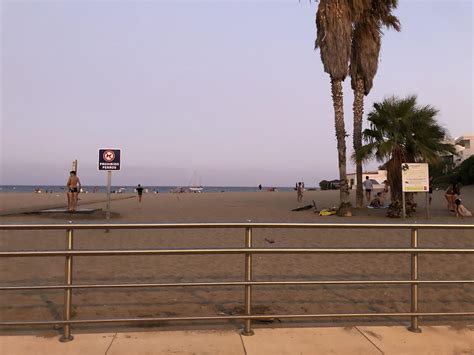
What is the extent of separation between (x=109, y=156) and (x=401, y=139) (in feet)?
39.0

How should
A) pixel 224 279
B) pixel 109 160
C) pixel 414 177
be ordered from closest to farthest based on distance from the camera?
pixel 224 279
pixel 109 160
pixel 414 177

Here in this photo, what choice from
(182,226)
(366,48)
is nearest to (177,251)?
(182,226)

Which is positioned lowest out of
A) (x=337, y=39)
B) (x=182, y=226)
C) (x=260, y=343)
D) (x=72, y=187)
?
(x=260, y=343)

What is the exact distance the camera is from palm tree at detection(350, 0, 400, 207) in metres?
21.5

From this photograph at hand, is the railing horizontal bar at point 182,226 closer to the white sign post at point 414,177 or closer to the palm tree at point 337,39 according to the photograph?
the white sign post at point 414,177

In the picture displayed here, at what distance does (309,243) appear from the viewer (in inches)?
465

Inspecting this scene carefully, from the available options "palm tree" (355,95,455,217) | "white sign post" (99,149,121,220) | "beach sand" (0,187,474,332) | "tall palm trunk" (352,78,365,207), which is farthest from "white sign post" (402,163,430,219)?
"white sign post" (99,149,121,220)

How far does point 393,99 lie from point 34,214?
16.4 m

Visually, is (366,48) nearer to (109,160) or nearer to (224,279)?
(109,160)

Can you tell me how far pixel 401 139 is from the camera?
18219 mm

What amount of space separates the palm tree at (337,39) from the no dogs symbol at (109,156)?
10885mm

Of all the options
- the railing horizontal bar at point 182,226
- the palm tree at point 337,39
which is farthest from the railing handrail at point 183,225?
the palm tree at point 337,39

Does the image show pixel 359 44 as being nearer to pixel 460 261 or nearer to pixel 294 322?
pixel 460 261

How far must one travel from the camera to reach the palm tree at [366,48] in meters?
21.5
